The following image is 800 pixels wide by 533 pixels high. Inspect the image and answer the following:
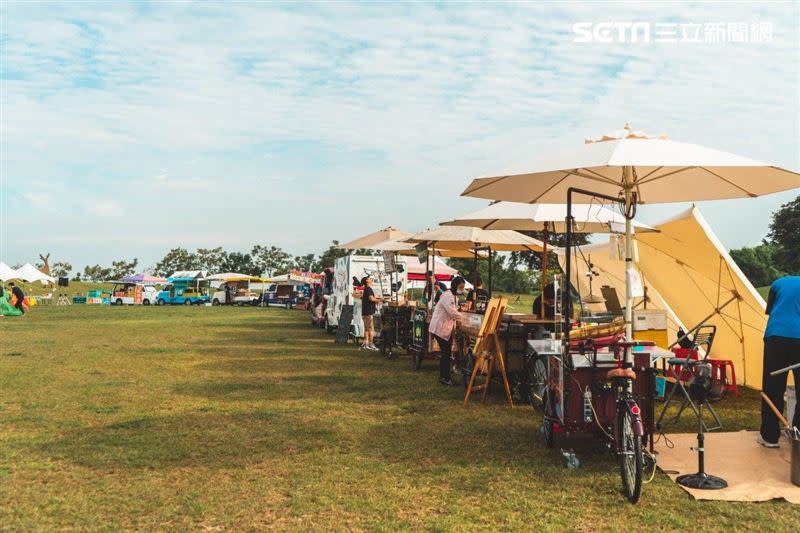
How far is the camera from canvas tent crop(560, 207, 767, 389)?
34.9ft

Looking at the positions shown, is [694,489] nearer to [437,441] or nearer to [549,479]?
[549,479]

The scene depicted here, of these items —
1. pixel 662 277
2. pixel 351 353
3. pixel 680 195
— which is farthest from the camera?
pixel 351 353

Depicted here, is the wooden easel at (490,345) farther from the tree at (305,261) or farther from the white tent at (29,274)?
the tree at (305,261)

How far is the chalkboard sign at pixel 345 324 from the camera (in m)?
19.2

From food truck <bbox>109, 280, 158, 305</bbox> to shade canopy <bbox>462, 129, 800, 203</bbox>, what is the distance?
49612 millimetres

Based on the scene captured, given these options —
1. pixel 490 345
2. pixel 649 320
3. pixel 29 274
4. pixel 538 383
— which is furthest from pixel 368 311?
pixel 29 274

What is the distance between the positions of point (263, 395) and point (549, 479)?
17.3 feet

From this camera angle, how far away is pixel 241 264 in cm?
10112

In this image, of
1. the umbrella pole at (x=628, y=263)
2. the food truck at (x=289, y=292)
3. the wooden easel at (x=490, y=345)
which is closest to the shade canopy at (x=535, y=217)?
the wooden easel at (x=490, y=345)

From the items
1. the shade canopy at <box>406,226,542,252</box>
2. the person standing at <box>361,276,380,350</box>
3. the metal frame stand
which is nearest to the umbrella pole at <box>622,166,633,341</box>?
the metal frame stand

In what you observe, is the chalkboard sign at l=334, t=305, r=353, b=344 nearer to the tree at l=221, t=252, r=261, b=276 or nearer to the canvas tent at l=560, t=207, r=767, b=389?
the canvas tent at l=560, t=207, r=767, b=389

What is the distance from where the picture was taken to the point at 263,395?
33.5 feet

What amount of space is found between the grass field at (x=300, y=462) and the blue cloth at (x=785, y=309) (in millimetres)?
1634

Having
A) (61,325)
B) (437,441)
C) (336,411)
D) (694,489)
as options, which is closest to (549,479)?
(694,489)
